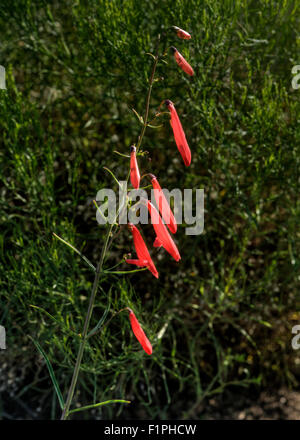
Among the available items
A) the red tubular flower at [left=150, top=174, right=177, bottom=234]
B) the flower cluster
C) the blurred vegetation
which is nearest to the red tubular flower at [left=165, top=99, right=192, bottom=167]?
the flower cluster

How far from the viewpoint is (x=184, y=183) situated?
9.16 ft

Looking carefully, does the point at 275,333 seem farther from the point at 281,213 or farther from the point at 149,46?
the point at 149,46

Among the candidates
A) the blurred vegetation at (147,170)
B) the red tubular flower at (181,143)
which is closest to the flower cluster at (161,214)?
the red tubular flower at (181,143)

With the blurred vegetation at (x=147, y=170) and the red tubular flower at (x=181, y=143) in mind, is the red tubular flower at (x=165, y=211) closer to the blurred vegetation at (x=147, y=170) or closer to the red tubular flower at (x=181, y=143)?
the red tubular flower at (x=181, y=143)

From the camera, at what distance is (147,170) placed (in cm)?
264

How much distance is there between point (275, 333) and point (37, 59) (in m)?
2.27

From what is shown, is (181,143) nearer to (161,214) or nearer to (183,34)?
(161,214)

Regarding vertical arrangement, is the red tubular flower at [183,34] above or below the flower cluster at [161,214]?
above

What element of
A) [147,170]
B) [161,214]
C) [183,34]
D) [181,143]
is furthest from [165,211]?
[147,170]

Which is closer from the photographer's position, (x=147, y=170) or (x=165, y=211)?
(x=165, y=211)

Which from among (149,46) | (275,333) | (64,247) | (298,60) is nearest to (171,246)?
(64,247)

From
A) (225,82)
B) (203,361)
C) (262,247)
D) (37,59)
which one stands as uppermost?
(37,59)

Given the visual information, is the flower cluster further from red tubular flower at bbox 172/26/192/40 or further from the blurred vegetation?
the blurred vegetation

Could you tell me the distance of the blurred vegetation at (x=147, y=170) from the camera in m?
2.34
